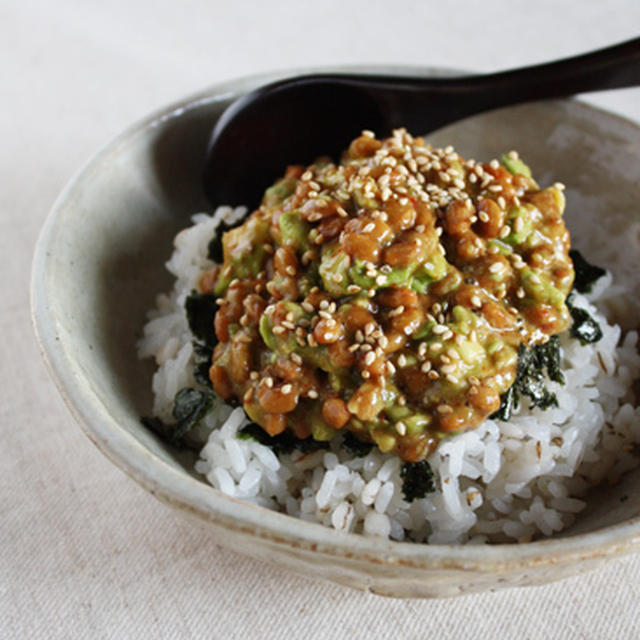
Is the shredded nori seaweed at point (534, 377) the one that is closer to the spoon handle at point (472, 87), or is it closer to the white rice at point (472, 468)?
the white rice at point (472, 468)

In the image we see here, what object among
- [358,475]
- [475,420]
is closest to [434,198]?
[475,420]

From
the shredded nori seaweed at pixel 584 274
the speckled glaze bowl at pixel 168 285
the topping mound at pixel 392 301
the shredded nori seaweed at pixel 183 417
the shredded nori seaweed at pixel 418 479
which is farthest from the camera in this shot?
the shredded nori seaweed at pixel 584 274

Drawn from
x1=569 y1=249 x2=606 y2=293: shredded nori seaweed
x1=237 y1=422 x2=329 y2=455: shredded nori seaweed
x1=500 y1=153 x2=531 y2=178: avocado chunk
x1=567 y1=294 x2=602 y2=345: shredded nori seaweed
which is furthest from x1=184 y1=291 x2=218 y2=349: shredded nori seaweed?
x1=569 y1=249 x2=606 y2=293: shredded nori seaweed

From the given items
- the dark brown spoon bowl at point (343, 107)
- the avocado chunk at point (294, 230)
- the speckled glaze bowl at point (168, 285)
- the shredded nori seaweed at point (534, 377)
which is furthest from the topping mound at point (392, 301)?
the dark brown spoon bowl at point (343, 107)

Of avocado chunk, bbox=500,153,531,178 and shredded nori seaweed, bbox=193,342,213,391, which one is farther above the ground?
avocado chunk, bbox=500,153,531,178

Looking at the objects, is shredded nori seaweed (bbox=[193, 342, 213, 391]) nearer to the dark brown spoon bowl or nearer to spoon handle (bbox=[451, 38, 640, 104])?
the dark brown spoon bowl

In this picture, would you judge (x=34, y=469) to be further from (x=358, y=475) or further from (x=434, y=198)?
(x=434, y=198)
